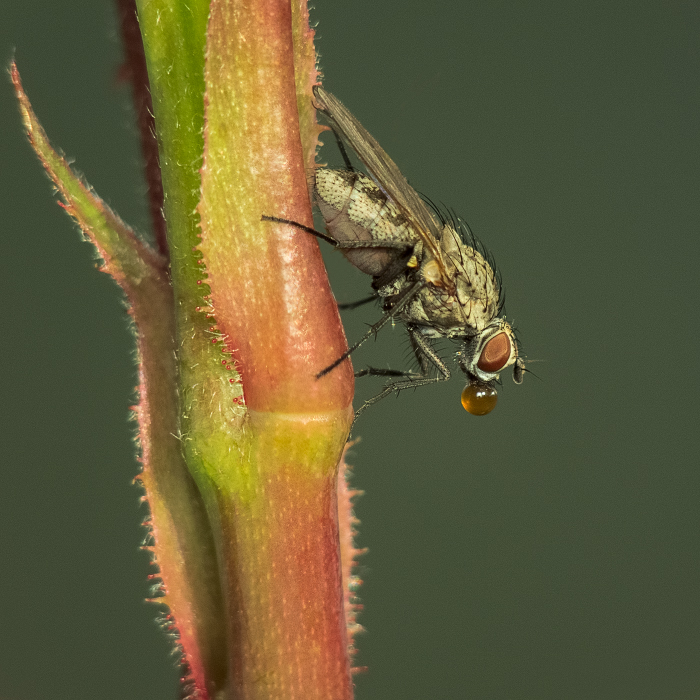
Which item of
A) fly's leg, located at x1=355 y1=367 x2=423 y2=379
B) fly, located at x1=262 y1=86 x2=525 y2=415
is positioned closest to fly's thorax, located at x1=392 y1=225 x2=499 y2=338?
fly, located at x1=262 y1=86 x2=525 y2=415

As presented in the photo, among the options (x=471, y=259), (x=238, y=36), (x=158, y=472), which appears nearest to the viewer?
(x=238, y=36)

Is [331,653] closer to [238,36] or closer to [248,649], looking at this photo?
[248,649]

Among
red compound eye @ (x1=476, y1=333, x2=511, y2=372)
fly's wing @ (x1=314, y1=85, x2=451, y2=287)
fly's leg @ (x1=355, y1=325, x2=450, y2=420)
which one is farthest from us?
fly's leg @ (x1=355, y1=325, x2=450, y2=420)

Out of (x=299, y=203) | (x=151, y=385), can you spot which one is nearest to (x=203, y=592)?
(x=151, y=385)

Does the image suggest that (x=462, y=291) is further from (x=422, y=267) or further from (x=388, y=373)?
(x=388, y=373)

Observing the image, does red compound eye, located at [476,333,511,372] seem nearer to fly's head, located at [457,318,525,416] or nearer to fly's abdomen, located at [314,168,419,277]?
fly's head, located at [457,318,525,416]

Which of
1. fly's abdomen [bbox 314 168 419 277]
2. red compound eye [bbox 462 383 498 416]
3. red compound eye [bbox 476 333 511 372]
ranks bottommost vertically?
red compound eye [bbox 462 383 498 416]

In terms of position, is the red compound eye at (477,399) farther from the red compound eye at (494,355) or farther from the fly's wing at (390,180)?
the fly's wing at (390,180)

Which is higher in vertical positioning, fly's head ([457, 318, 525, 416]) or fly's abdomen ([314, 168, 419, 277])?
fly's abdomen ([314, 168, 419, 277])
